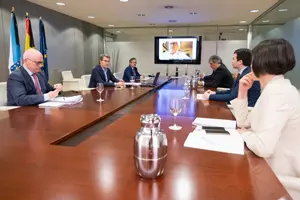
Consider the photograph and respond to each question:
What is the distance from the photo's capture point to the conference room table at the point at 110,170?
760mm

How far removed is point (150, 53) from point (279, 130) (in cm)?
759

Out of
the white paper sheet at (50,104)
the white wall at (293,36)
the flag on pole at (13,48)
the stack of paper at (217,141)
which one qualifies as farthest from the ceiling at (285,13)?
the flag on pole at (13,48)

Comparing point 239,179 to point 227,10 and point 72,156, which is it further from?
point 227,10

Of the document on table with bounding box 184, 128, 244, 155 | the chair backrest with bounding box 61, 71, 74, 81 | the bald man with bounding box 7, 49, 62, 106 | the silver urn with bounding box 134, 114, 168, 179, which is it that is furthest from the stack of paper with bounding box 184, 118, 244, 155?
the chair backrest with bounding box 61, 71, 74, 81

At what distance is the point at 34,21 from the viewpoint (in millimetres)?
5316

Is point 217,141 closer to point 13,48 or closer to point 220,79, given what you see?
point 220,79

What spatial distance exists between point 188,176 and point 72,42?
6718mm

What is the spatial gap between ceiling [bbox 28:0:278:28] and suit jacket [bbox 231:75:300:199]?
4053 mm

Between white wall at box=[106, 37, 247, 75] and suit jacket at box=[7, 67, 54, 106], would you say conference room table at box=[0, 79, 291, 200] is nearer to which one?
suit jacket at box=[7, 67, 54, 106]

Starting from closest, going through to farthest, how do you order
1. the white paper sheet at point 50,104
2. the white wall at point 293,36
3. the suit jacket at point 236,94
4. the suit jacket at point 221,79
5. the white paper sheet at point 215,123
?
1. the white paper sheet at point 215,123
2. the white paper sheet at point 50,104
3. the suit jacket at point 236,94
4. the white wall at point 293,36
5. the suit jacket at point 221,79

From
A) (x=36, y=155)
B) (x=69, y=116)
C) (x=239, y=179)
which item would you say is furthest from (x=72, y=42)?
(x=239, y=179)

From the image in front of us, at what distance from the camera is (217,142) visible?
3.93 ft

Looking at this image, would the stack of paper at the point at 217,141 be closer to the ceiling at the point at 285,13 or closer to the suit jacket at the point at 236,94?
the suit jacket at the point at 236,94

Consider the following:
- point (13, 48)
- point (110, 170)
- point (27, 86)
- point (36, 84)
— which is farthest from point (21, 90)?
point (13, 48)
